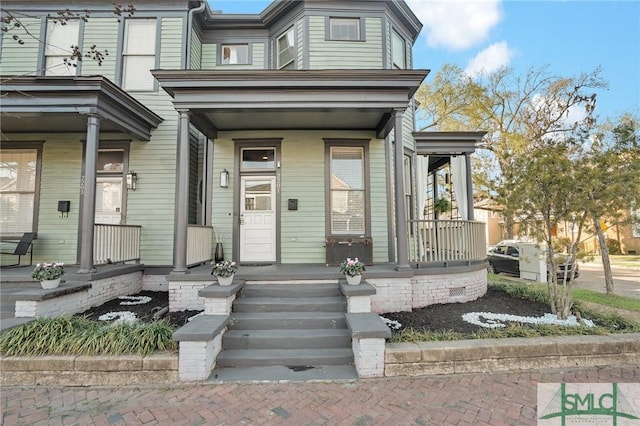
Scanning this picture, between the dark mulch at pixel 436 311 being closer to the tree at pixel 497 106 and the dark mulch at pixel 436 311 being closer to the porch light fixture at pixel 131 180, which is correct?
the porch light fixture at pixel 131 180

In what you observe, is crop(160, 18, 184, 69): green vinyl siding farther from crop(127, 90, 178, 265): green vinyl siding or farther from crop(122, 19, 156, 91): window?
crop(127, 90, 178, 265): green vinyl siding

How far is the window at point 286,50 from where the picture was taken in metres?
7.32

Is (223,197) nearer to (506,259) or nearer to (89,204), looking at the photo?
(89,204)

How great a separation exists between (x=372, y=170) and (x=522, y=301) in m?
3.87

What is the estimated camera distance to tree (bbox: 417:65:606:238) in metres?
16.1

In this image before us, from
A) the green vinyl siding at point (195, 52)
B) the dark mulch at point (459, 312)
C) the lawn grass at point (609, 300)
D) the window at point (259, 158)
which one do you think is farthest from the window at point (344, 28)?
the lawn grass at point (609, 300)

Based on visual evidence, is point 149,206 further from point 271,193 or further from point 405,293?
point 405,293

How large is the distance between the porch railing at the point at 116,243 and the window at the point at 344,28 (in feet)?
20.4

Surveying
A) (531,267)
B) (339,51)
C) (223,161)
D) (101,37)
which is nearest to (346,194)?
(223,161)

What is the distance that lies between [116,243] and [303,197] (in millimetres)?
3793

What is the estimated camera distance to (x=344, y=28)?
7.21 meters

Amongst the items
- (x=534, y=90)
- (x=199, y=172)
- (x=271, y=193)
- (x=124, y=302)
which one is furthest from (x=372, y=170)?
(x=534, y=90)

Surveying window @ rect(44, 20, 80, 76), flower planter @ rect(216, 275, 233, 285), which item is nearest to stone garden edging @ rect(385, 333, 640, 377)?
flower planter @ rect(216, 275, 233, 285)

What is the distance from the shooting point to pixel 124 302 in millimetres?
5496
